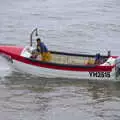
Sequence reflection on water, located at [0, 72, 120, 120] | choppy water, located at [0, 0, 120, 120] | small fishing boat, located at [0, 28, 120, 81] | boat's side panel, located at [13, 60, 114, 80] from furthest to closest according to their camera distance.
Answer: boat's side panel, located at [13, 60, 114, 80]
small fishing boat, located at [0, 28, 120, 81]
choppy water, located at [0, 0, 120, 120]
reflection on water, located at [0, 72, 120, 120]

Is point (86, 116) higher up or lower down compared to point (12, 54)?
lower down

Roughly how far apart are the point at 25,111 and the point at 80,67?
4.61 m

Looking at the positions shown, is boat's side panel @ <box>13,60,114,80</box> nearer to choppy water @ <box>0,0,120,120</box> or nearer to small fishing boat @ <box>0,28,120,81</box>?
small fishing boat @ <box>0,28,120,81</box>

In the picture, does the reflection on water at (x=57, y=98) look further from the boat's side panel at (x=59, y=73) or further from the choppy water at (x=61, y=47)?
the boat's side panel at (x=59, y=73)

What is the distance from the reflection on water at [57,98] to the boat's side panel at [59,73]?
0.28 meters

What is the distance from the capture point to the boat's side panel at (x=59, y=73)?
24984mm

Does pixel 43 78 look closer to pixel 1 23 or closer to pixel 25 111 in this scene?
pixel 25 111

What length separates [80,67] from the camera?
974 inches

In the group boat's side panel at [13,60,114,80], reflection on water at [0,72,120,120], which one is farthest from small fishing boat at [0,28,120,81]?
reflection on water at [0,72,120,120]

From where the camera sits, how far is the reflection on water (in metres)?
21.1

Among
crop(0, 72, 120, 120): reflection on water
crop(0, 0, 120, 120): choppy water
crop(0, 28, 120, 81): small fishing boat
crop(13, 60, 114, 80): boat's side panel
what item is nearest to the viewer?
crop(0, 72, 120, 120): reflection on water

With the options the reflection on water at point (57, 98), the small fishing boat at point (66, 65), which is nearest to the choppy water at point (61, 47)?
the reflection on water at point (57, 98)

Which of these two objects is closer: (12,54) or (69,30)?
(12,54)

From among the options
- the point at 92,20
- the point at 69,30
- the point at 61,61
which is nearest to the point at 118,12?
the point at 92,20
